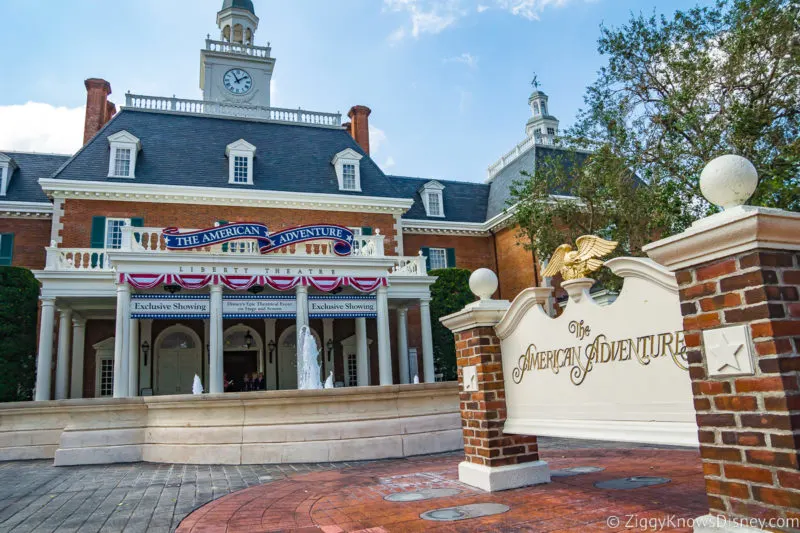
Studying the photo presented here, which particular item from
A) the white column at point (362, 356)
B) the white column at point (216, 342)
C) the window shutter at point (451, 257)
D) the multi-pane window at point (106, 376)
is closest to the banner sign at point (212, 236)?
the white column at point (216, 342)

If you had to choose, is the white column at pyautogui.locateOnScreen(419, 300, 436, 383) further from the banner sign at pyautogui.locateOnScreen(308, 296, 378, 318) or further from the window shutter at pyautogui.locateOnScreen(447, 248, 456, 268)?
the window shutter at pyautogui.locateOnScreen(447, 248, 456, 268)

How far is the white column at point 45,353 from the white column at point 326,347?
35.4 feet

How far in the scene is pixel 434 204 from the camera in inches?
1228

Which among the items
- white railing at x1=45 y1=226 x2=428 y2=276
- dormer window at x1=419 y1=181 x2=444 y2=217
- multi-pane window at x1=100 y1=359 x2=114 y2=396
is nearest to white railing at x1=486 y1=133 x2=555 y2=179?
dormer window at x1=419 y1=181 x2=444 y2=217

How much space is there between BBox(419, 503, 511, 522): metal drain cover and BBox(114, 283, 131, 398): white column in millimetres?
14954

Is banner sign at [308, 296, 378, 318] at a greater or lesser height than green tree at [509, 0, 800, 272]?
lesser

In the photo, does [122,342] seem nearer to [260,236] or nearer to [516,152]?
[260,236]

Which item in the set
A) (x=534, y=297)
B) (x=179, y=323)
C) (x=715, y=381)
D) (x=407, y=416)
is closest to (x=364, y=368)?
(x=179, y=323)

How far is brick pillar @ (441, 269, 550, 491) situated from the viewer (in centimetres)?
640

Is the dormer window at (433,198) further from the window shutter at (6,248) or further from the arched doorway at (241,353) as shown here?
the window shutter at (6,248)

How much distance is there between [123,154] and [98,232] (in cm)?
376

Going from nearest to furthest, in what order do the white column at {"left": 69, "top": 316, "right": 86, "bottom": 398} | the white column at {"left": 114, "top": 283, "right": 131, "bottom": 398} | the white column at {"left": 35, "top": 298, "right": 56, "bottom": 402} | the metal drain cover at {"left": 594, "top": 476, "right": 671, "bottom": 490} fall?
the metal drain cover at {"left": 594, "top": 476, "right": 671, "bottom": 490} → the white column at {"left": 114, "top": 283, "right": 131, "bottom": 398} → the white column at {"left": 35, "top": 298, "right": 56, "bottom": 402} → the white column at {"left": 69, "top": 316, "right": 86, "bottom": 398}

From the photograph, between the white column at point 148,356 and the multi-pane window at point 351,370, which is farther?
the multi-pane window at point 351,370

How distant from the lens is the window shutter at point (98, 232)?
22.8 metres
